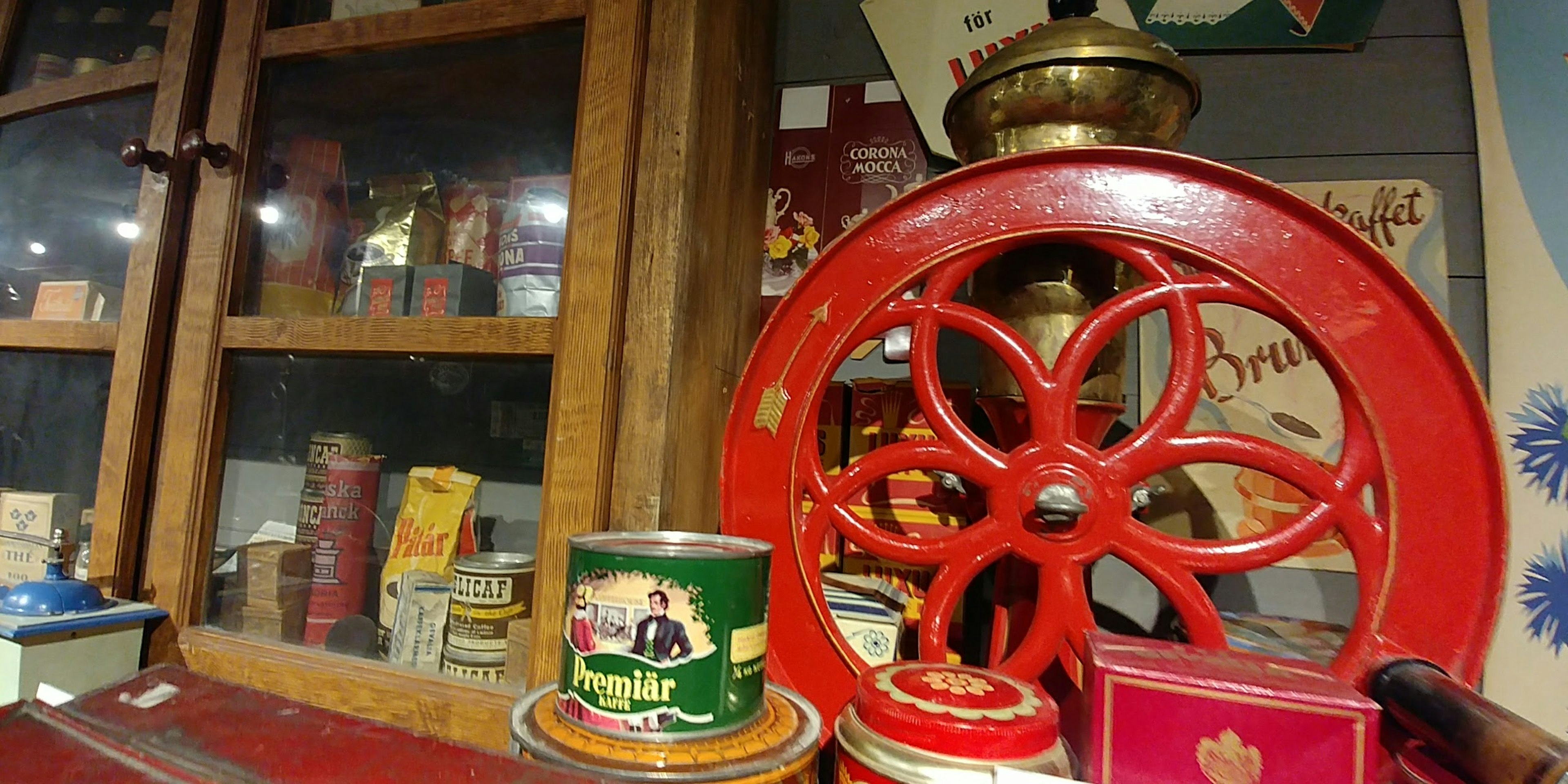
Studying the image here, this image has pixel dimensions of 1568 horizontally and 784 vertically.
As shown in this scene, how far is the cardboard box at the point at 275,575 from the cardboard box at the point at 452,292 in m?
0.36

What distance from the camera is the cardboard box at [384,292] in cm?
89

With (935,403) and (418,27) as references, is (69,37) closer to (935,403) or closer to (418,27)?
(418,27)

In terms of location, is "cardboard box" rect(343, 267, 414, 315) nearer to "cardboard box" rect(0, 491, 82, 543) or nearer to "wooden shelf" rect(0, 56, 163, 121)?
"wooden shelf" rect(0, 56, 163, 121)

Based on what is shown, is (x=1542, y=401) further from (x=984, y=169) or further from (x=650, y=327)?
(x=650, y=327)

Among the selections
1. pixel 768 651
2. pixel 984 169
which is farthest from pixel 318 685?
pixel 984 169

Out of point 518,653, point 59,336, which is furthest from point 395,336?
point 59,336

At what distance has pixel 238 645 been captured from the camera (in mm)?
833

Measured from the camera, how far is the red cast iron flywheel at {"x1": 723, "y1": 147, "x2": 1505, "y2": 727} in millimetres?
526

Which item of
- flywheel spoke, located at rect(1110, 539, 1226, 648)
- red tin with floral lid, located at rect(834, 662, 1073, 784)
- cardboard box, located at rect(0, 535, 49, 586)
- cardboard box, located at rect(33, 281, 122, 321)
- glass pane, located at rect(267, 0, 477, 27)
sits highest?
glass pane, located at rect(267, 0, 477, 27)

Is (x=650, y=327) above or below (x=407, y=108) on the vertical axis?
below

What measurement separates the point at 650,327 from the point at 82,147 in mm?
1152

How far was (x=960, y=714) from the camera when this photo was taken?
1.46 ft

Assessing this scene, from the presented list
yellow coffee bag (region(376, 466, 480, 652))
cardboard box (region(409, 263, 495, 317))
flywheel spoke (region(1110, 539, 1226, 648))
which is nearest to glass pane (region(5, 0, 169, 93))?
cardboard box (region(409, 263, 495, 317))

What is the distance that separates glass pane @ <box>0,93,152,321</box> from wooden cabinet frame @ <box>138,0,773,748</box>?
23cm
